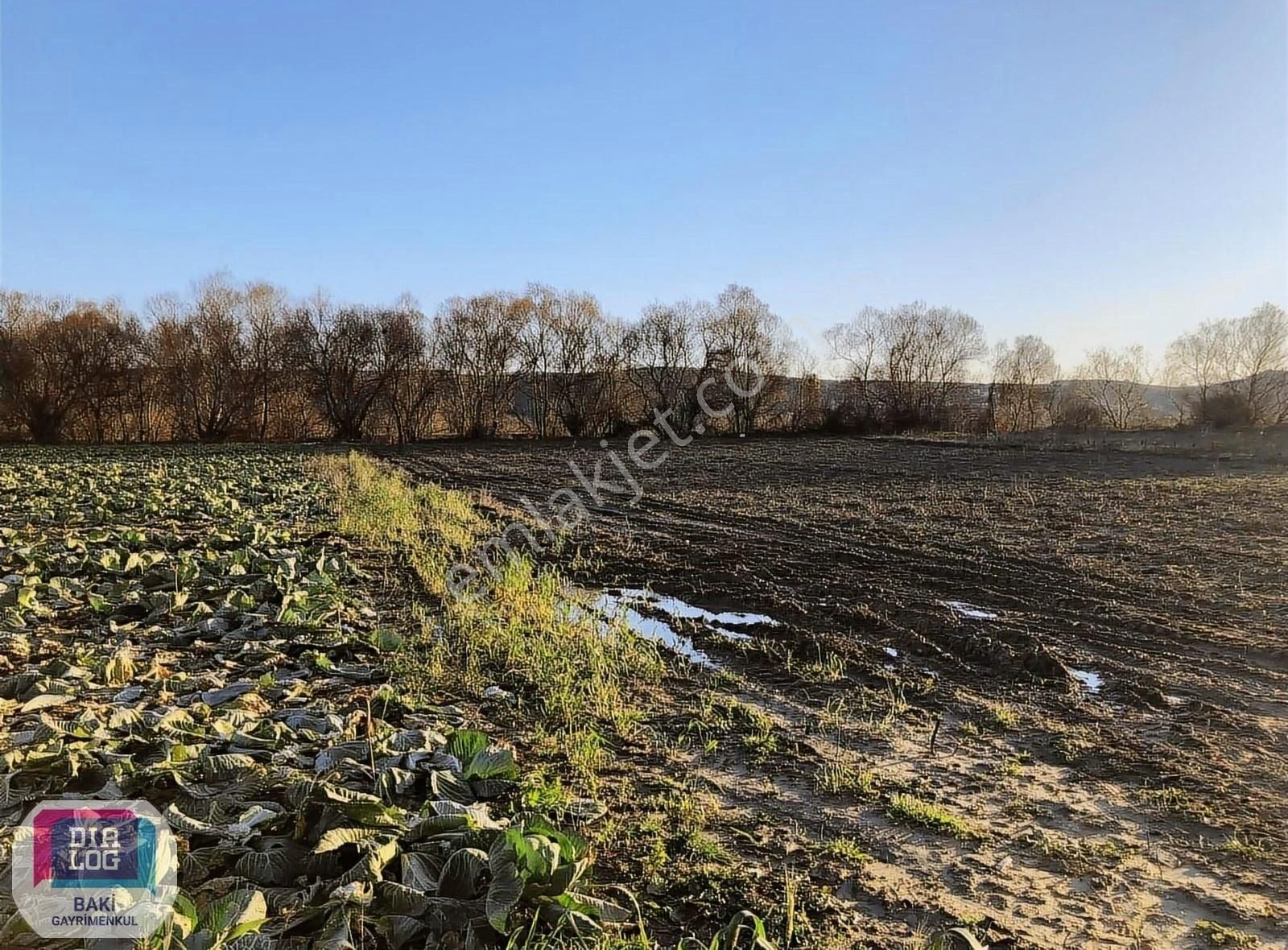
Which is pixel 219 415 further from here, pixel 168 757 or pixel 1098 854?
pixel 1098 854

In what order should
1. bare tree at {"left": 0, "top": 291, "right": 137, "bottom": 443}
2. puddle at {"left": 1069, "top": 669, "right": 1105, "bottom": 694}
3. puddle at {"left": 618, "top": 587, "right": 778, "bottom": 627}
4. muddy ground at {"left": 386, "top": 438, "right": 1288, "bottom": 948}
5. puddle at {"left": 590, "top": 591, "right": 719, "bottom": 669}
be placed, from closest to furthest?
muddy ground at {"left": 386, "top": 438, "right": 1288, "bottom": 948} → puddle at {"left": 1069, "top": 669, "right": 1105, "bottom": 694} → puddle at {"left": 590, "top": 591, "right": 719, "bottom": 669} → puddle at {"left": 618, "top": 587, "right": 778, "bottom": 627} → bare tree at {"left": 0, "top": 291, "right": 137, "bottom": 443}

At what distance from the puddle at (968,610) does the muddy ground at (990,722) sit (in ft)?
0.12

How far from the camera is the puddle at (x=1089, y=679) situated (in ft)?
16.0

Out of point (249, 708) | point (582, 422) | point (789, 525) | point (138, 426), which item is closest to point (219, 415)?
point (138, 426)

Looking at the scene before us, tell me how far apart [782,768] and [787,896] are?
116cm

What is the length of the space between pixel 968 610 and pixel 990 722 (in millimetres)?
A: 2479

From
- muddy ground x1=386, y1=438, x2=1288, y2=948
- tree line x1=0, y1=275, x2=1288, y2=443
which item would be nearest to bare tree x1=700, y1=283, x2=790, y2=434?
tree line x1=0, y1=275, x2=1288, y2=443

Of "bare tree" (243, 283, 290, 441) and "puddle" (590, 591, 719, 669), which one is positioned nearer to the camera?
"puddle" (590, 591, 719, 669)

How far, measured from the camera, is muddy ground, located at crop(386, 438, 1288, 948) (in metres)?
2.74

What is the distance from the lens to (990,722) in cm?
433

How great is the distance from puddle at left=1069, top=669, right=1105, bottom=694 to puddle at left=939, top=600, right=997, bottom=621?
1.17 metres

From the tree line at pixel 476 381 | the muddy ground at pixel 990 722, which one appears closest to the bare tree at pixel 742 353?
the tree line at pixel 476 381

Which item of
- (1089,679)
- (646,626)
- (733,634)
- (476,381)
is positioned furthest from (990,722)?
(476,381)

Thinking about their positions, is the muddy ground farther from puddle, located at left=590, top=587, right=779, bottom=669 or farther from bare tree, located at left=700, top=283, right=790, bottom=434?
bare tree, located at left=700, top=283, right=790, bottom=434
